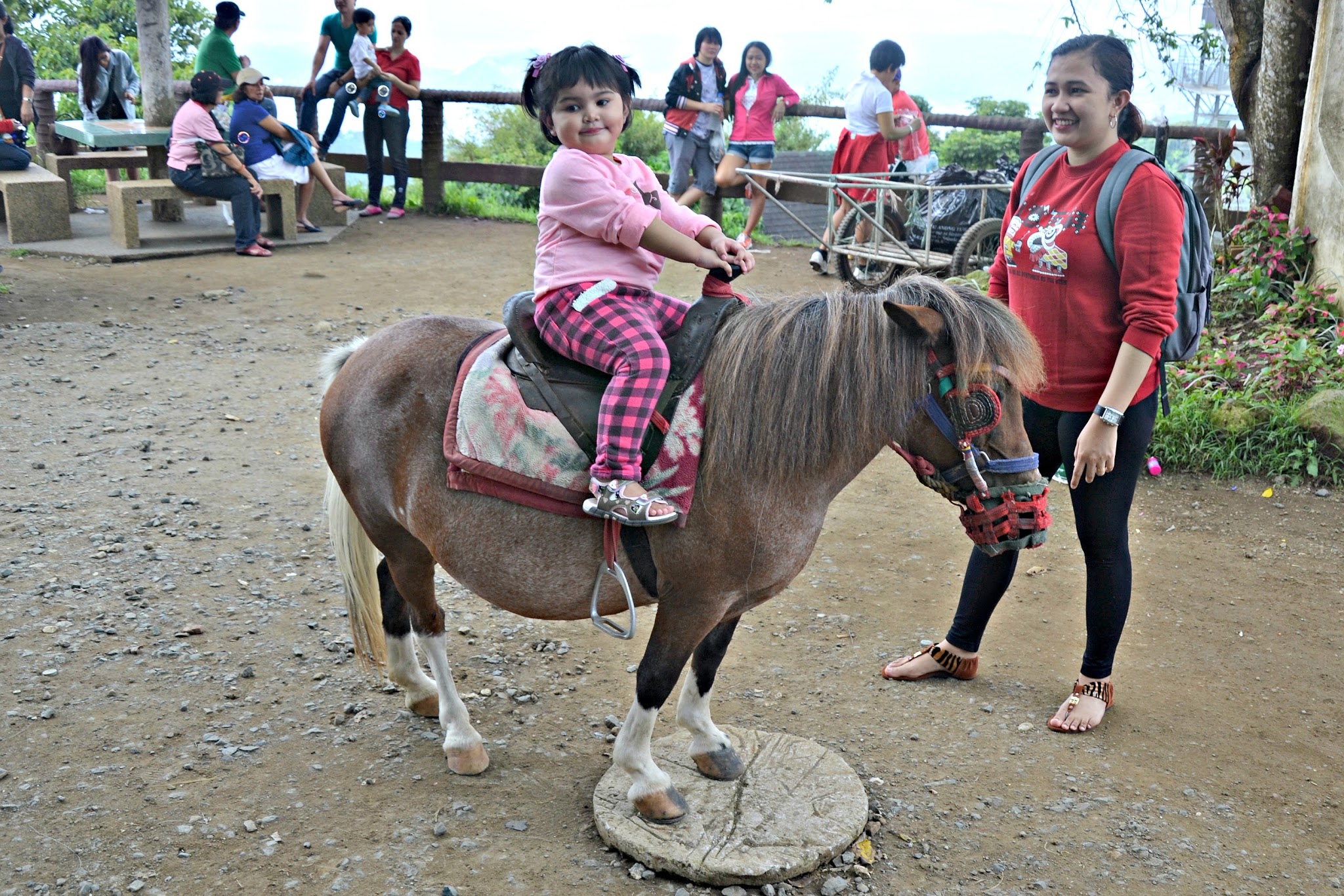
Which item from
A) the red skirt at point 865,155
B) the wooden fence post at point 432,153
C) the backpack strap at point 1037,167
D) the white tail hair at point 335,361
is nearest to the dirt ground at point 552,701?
the white tail hair at point 335,361

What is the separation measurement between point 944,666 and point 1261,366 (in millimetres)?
3390

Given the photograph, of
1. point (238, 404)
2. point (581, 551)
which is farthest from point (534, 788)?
point (238, 404)

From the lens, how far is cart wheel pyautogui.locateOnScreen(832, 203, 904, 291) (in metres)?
8.07

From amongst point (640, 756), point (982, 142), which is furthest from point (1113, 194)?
point (982, 142)

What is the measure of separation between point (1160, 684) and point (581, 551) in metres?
2.11

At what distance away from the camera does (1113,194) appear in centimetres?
266

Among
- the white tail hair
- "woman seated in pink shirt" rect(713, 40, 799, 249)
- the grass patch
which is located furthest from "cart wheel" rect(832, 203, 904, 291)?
the white tail hair

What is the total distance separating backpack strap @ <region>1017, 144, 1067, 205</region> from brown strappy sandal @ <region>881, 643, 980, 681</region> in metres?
1.45

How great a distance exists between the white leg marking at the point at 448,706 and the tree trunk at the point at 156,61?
8.62 meters

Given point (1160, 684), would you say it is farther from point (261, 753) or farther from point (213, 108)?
point (213, 108)

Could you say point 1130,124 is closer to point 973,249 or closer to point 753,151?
point 973,249

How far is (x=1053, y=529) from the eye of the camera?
464 centimetres

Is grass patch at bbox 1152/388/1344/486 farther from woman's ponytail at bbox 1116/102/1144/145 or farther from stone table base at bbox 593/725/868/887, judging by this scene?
stone table base at bbox 593/725/868/887

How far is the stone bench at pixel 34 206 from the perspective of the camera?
8555 millimetres
